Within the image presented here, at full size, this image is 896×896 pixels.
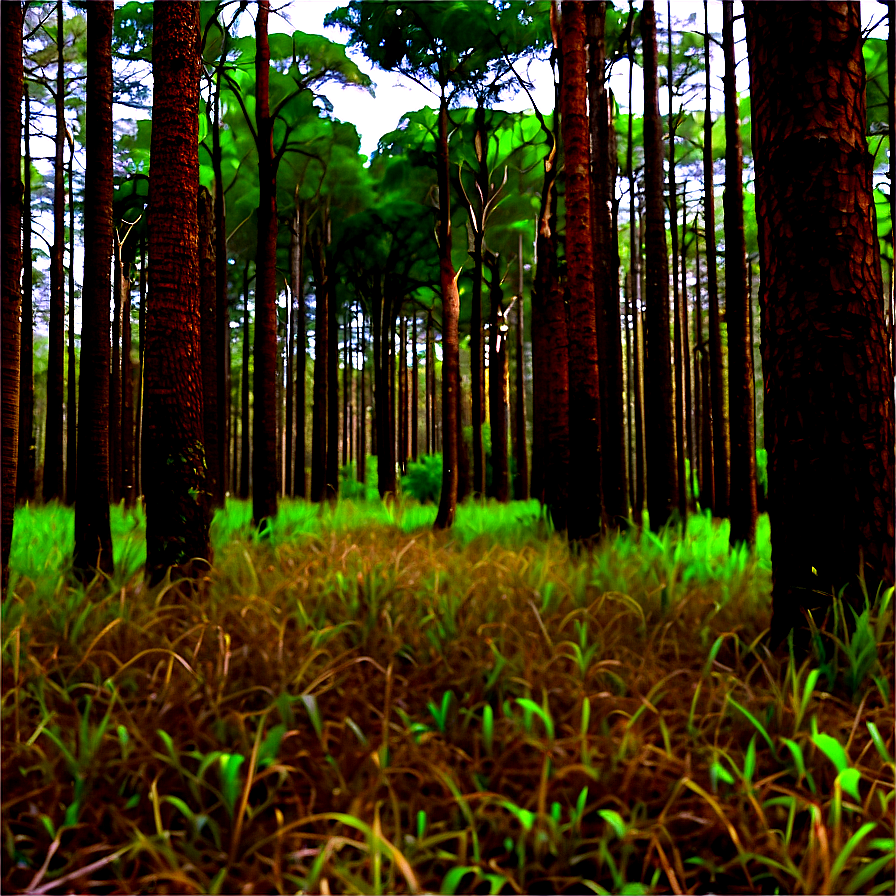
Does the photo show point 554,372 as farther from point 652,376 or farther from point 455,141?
point 455,141

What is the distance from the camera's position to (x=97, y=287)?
474 centimetres

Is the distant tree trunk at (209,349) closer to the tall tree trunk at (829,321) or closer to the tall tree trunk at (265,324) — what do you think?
the tall tree trunk at (265,324)

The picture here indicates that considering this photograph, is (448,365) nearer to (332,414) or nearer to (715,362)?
(715,362)

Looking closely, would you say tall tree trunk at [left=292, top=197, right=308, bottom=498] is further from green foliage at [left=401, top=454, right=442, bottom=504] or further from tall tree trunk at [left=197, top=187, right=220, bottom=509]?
tall tree trunk at [left=197, top=187, right=220, bottom=509]

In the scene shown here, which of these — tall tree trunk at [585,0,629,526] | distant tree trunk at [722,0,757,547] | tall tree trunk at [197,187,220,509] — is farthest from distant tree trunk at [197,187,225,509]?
distant tree trunk at [722,0,757,547]

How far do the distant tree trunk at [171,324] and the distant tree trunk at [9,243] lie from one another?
0.73m

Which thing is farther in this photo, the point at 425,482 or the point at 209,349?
the point at 425,482

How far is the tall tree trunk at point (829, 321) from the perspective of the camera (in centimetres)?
293

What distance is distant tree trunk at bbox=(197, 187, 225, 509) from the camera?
24.6 feet

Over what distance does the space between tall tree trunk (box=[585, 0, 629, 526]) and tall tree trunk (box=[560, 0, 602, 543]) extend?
5.80 feet

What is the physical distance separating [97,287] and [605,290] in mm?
5526

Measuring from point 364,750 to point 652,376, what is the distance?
221 inches

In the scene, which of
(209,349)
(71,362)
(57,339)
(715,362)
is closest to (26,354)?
(57,339)

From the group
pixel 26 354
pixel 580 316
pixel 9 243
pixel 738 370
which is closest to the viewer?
pixel 9 243
